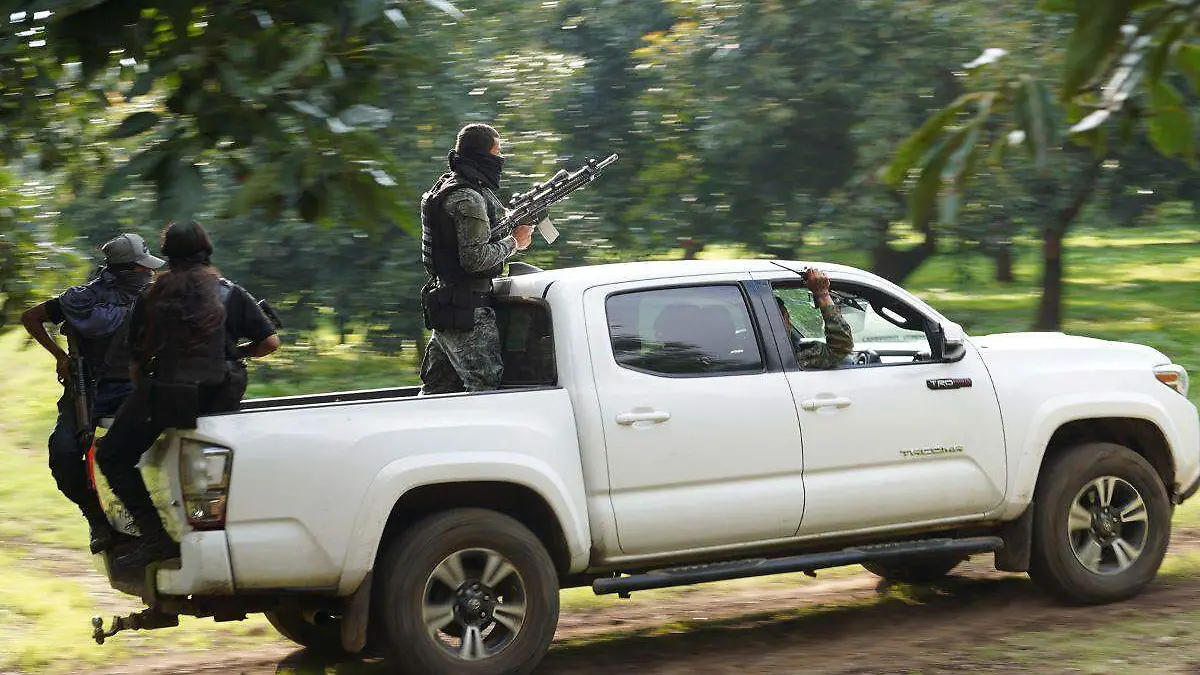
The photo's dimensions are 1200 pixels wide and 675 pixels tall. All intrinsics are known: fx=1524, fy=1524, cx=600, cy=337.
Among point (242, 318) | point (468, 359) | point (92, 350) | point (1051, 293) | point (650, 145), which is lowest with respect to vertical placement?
point (1051, 293)

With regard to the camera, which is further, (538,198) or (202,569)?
(538,198)

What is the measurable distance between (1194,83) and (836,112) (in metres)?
12.8

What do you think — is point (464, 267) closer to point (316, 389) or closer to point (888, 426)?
point (888, 426)

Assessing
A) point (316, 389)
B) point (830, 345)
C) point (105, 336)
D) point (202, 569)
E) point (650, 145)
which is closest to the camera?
point (202, 569)

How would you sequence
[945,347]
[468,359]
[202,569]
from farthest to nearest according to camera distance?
[945,347]
[468,359]
[202,569]

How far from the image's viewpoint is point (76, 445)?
23.7ft

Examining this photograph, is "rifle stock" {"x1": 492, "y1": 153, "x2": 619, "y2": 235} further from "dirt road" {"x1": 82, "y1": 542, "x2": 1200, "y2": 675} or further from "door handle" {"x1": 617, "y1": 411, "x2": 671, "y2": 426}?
"dirt road" {"x1": 82, "y1": 542, "x2": 1200, "y2": 675}

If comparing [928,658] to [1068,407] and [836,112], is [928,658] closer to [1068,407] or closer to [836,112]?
[1068,407]

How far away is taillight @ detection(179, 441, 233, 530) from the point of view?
5.71 m

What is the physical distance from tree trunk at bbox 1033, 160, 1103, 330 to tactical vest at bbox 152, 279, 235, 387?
12135 mm

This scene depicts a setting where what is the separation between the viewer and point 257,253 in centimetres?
1367

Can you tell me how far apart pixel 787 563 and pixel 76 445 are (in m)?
3.37

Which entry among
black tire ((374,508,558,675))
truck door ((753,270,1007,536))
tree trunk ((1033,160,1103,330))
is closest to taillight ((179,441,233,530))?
black tire ((374,508,558,675))

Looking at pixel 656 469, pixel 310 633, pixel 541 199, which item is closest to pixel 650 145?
pixel 541 199
